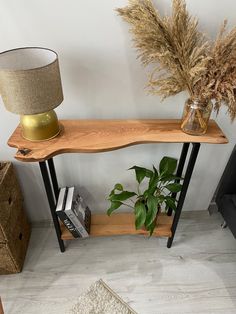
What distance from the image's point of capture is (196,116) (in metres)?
0.93

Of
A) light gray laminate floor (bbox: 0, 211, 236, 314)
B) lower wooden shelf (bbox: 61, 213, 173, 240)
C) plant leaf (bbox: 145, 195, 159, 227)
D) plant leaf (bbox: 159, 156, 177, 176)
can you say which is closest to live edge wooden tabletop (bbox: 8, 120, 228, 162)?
plant leaf (bbox: 159, 156, 177, 176)

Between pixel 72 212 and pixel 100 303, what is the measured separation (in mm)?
514

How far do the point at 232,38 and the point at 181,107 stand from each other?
0.43 meters

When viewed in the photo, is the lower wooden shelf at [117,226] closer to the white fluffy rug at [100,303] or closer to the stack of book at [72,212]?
the stack of book at [72,212]

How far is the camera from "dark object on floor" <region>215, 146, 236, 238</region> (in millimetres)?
1336

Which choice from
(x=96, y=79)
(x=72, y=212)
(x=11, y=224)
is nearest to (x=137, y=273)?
(x=72, y=212)

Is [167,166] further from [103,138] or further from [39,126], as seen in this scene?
[39,126]

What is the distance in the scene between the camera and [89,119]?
1153 mm

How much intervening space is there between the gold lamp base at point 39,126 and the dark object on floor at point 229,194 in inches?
39.4

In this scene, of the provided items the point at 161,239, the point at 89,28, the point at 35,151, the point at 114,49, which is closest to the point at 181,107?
the point at 114,49

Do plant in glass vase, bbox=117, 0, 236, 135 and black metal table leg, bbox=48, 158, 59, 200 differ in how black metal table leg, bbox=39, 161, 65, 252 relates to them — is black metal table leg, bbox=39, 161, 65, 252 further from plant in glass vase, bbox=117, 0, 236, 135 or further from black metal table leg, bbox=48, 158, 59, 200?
plant in glass vase, bbox=117, 0, 236, 135

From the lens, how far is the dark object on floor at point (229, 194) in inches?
52.6

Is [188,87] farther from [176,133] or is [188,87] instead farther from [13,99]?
[13,99]

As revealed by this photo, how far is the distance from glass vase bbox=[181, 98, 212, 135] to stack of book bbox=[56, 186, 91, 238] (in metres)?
0.70
